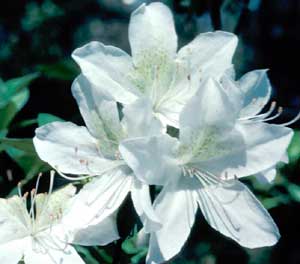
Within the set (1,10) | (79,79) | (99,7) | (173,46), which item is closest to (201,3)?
(173,46)

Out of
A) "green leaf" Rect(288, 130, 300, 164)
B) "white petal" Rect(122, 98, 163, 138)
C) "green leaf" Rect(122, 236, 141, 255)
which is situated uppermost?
"white petal" Rect(122, 98, 163, 138)

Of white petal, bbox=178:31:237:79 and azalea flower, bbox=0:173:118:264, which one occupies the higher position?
white petal, bbox=178:31:237:79

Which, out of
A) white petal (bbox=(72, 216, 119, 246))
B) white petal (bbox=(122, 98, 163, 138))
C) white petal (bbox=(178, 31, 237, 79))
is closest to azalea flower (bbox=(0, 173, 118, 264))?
white petal (bbox=(72, 216, 119, 246))

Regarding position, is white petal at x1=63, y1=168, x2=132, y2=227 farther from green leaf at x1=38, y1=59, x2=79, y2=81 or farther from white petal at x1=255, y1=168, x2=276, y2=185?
green leaf at x1=38, y1=59, x2=79, y2=81

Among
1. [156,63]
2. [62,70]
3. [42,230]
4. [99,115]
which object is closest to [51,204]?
[42,230]

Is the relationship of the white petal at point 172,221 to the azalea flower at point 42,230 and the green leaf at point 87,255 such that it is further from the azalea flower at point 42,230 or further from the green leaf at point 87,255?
the green leaf at point 87,255

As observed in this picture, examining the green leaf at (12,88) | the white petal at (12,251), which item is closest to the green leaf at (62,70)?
the green leaf at (12,88)

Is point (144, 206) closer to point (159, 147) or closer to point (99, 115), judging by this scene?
point (159, 147)
